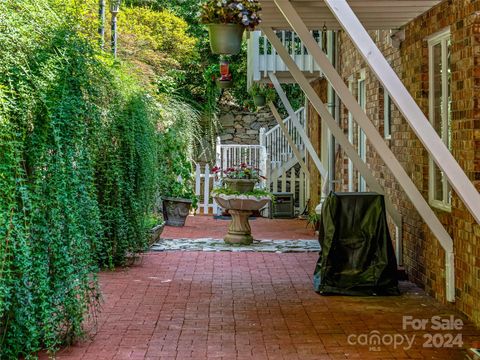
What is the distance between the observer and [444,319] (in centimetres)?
715

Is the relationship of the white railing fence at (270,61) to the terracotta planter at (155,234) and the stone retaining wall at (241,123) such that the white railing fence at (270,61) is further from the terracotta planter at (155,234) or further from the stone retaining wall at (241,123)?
the stone retaining wall at (241,123)

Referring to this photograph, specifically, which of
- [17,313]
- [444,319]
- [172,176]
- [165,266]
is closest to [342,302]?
[444,319]

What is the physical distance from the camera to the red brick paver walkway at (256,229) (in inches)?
561

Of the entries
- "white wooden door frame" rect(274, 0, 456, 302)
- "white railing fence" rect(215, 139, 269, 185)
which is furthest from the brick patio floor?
"white railing fence" rect(215, 139, 269, 185)

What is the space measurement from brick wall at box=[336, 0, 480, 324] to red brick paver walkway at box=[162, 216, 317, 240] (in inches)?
137

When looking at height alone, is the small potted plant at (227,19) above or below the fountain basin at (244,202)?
above

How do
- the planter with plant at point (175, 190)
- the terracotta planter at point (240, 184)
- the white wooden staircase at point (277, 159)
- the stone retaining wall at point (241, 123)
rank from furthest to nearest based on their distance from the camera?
the stone retaining wall at point (241, 123) → the white wooden staircase at point (277, 159) → the planter with plant at point (175, 190) → the terracotta planter at point (240, 184)

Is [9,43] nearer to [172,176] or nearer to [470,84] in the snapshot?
[470,84]

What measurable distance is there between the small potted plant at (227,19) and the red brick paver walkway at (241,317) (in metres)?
2.64

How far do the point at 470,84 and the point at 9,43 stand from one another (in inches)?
149

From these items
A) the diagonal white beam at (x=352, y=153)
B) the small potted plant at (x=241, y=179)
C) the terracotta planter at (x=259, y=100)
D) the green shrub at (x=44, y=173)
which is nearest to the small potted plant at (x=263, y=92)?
the terracotta planter at (x=259, y=100)

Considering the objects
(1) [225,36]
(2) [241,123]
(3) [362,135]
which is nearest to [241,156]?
(2) [241,123]

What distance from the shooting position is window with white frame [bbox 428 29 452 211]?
7906mm

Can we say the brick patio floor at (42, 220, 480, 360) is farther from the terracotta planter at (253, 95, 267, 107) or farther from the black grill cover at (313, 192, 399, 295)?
the terracotta planter at (253, 95, 267, 107)
